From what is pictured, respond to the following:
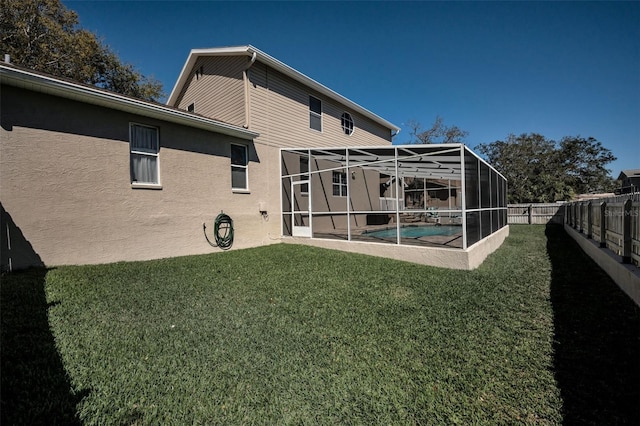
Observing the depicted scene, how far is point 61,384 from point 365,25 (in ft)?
43.3

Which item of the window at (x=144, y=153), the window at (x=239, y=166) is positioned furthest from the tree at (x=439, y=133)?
the window at (x=144, y=153)

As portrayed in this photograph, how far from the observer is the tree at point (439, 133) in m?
34.6

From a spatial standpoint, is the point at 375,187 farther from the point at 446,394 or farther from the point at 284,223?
the point at 446,394

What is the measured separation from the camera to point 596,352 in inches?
121

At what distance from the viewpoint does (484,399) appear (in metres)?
2.45

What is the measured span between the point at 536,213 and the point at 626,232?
65.9ft

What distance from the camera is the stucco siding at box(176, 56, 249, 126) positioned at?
34.2 ft

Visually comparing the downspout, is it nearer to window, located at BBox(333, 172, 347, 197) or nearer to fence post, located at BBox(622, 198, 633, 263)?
window, located at BBox(333, 172, 347, 197)

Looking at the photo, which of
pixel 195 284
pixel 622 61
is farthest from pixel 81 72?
pixel 622 61

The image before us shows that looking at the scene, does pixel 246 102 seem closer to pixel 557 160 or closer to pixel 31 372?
pixel 31 372

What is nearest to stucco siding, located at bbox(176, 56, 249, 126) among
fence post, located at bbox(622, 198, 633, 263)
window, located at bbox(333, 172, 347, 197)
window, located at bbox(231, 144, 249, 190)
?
window, located at bbox(231, 144, 249, 190)

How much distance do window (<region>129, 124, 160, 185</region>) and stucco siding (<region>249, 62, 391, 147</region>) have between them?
339cm

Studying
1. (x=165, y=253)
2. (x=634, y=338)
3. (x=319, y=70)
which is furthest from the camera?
(x=319, y=70)

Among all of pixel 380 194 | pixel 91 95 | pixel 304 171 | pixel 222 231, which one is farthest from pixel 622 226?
pixel 380 194
